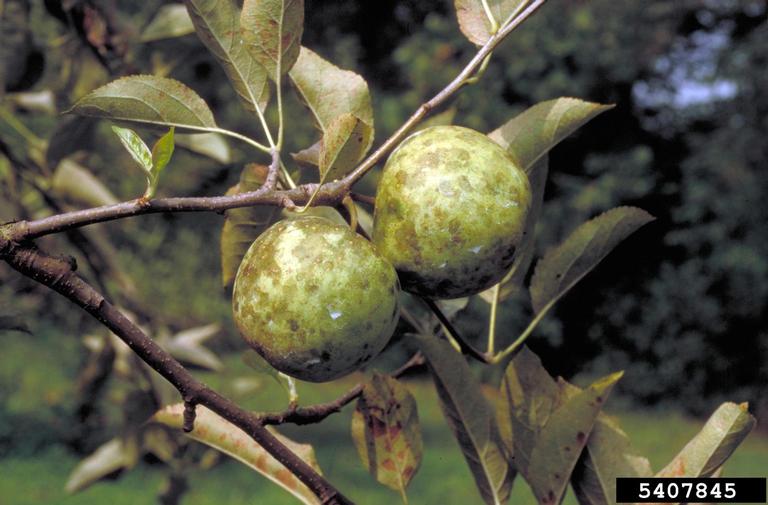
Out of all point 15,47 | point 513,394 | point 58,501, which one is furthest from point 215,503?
point 513,394

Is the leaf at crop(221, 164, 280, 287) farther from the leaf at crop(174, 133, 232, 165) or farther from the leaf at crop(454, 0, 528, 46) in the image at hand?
the leaf at crop(174, 133, 232, 165)

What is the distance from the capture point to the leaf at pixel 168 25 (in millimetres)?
1422

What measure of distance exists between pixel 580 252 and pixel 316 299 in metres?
0.37

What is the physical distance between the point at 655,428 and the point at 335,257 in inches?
252

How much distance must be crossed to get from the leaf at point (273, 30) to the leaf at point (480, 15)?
0.14 meters

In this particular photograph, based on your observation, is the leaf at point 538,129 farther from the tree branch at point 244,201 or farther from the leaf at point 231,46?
the leaf at point 231,46

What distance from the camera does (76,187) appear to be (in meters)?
1.49

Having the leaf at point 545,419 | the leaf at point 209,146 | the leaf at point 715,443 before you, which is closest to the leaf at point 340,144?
the leaf at point 545,419

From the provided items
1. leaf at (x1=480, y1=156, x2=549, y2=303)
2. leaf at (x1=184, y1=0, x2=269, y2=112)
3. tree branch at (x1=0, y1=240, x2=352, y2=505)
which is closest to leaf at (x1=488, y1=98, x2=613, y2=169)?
leaf at (x1=480, y1=156, x2=549, y2=303)

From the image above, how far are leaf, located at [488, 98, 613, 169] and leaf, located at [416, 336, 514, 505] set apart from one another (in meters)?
0.19

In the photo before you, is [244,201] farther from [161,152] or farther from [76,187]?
[76,187]

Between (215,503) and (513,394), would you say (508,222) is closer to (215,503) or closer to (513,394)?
Answer: (513,394)

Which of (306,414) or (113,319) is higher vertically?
(113,319)

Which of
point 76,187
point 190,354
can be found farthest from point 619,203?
point 76,187
